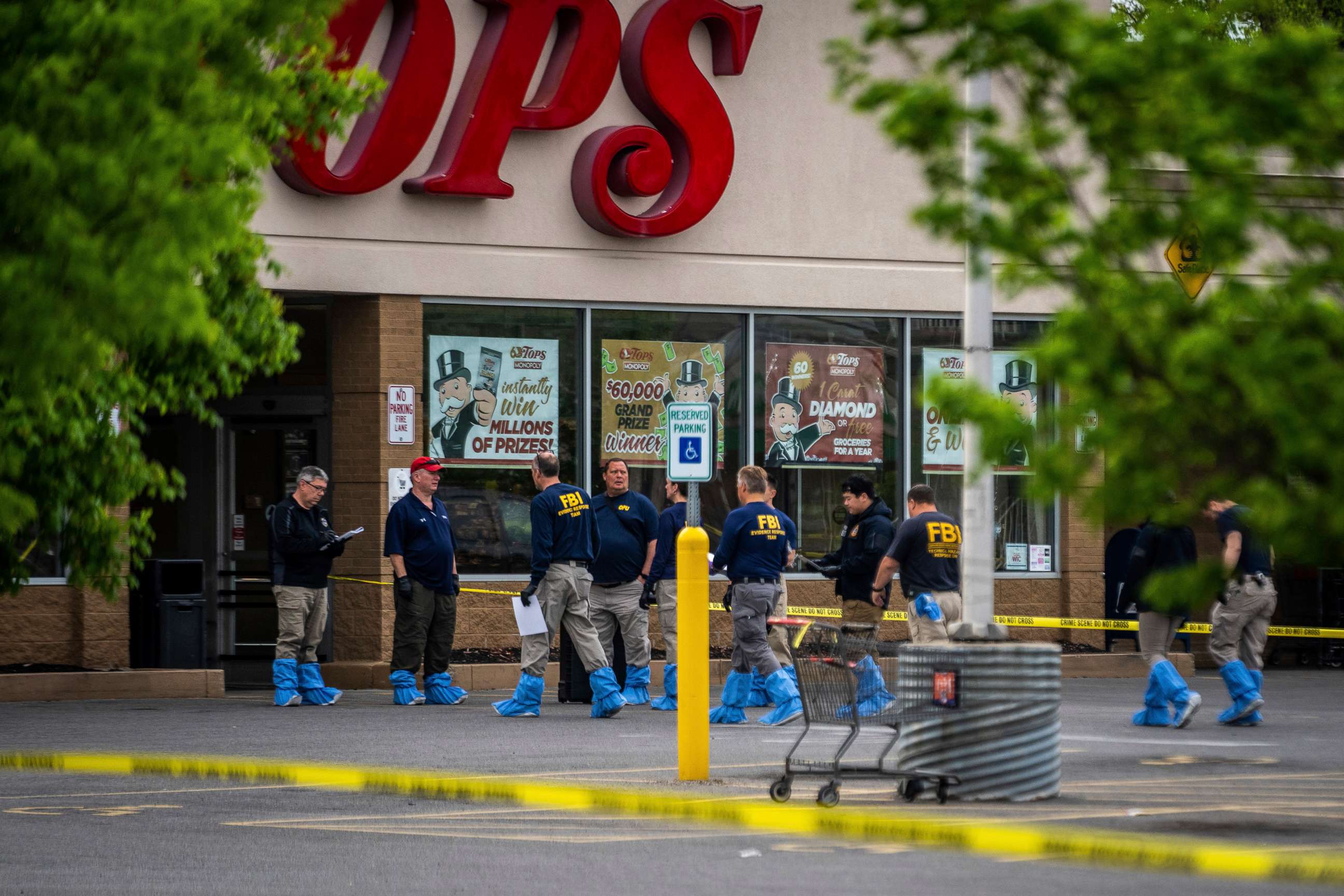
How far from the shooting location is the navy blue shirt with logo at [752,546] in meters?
15.7

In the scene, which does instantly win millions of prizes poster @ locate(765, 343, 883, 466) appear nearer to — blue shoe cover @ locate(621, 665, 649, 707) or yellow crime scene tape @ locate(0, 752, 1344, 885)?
blue shoe cover @ locate(621, 665, 649, 707)

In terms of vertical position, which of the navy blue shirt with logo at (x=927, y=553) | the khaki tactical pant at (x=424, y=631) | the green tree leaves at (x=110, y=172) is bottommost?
the khaki tactical pant at (x=424, y=631)

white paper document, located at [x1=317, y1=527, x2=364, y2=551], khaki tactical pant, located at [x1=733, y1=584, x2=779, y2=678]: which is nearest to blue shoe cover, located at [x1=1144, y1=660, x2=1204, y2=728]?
khaki tactical pant, located at [x1=733, y1=584, x2=779, y2=678]

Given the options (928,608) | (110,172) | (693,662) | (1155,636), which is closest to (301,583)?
(928,608)

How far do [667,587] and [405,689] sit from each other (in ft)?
8.17

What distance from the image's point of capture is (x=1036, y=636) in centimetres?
2256

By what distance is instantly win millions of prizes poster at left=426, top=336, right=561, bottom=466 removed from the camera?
795 inches

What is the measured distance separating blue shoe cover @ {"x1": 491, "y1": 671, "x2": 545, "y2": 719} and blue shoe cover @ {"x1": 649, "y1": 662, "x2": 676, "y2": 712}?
3.81 feet

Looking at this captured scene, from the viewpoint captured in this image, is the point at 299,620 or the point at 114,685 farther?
the point at 114,685

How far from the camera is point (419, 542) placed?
1753cm

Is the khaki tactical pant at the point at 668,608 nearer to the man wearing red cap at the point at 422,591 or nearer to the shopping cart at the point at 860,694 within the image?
the man wearing red cap at the point at 422,591

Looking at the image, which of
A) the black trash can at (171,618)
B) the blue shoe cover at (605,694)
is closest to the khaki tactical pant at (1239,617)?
the blue shoe cover at (605,694)

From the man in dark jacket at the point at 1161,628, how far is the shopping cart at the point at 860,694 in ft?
14.9

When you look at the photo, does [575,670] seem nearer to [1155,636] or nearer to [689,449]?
[689,449]
